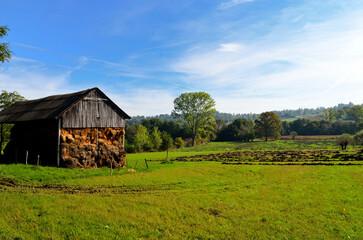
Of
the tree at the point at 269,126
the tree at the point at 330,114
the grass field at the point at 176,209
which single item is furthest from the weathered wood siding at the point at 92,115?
A: the tree at the point at 330,114

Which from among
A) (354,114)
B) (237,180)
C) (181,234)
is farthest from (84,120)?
(354,114)

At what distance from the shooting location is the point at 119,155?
2964 centimetres

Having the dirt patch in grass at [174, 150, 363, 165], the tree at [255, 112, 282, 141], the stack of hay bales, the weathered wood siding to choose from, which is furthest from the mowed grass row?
the tree at [255, 112, 282, 141]

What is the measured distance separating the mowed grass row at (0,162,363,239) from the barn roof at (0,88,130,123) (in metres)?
9.52

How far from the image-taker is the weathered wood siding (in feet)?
86.8

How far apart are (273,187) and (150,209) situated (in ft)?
34.4

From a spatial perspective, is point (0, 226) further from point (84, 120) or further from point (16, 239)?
point (84, 120)

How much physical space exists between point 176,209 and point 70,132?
726 inches

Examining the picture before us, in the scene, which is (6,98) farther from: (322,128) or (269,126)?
(322,128)

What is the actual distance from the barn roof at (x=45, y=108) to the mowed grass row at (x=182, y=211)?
952cm

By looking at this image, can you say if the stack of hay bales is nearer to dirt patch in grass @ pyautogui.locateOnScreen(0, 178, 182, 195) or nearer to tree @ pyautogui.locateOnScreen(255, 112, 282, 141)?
dirt patch in grass @ pyautogui.locateOnScreen(0, 178, 182, 195)

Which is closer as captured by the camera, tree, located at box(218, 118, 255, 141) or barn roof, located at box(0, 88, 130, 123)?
barn roof, located at box(0, 88, 130, 123)

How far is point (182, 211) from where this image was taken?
12.3 meters

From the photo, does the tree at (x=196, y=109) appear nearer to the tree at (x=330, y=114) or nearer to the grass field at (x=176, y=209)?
the grass field at (x=176, y=209)
